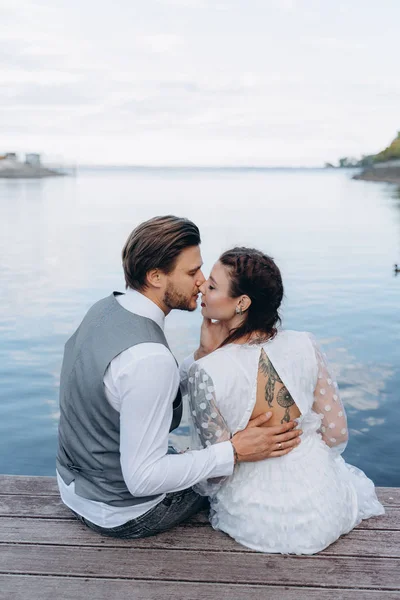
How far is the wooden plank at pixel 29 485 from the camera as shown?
332cm

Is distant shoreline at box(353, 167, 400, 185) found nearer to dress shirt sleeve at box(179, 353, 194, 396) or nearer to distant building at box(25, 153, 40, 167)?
distant building at box(25, 153, 40, 167)

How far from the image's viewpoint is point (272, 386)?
110 inches

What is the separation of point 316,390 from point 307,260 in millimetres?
16553

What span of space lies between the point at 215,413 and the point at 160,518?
496 mm

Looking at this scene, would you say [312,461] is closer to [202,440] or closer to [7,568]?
[202,440]

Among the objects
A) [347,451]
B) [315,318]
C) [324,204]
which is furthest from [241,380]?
[324,204]

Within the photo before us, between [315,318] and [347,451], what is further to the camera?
[315,318]

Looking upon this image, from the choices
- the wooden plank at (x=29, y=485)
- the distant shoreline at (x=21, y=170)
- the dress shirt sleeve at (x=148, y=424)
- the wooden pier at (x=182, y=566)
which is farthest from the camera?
the distant shoreline at (x=21, y=170)

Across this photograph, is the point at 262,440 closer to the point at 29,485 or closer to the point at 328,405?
the point at 328,405

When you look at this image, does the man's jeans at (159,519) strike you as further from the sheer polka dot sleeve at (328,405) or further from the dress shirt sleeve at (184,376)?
the sheer polka dot sleeve at (328,405)

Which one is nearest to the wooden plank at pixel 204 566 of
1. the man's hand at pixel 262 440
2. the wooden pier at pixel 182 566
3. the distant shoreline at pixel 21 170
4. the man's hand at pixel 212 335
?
the wooden pier at pixel 182 566

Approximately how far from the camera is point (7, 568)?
271 centimetres

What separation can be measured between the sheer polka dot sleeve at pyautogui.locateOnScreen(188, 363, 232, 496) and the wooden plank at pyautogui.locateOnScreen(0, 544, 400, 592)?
34 cm

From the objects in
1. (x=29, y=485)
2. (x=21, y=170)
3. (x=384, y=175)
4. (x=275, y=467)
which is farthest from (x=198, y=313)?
(x=21, y=170)
